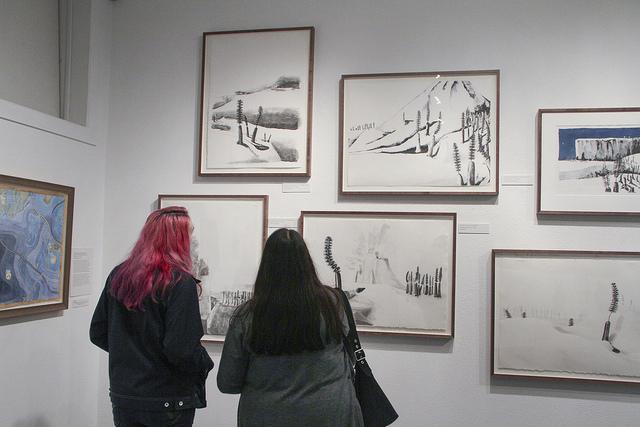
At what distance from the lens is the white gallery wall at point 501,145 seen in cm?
287

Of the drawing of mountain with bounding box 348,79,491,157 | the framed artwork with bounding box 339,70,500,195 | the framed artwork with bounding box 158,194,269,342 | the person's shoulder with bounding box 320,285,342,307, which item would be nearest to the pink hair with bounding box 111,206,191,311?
the person's shoulder with bounding box 320,285,342,307

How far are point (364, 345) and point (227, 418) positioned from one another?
3.08 ft

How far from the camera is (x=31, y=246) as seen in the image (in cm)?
269

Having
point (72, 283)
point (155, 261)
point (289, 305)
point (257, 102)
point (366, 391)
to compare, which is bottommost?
point (366, 391)

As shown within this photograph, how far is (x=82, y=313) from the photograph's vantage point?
315cm

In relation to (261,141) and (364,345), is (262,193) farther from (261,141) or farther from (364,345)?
(364,345)

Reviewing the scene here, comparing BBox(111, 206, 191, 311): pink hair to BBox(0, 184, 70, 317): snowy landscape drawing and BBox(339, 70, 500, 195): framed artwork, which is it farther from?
BBox(339, 70, 500, 195): framed artwork

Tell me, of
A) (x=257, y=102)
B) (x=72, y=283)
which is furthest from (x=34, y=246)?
(x=257, y=102)

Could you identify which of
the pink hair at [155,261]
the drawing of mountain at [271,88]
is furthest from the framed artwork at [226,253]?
the pink hair at [155,261]

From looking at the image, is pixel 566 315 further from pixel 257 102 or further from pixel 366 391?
pixel 257 102

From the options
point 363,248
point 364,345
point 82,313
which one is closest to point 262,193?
point 363,248

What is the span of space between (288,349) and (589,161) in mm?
2043

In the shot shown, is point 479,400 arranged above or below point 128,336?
below

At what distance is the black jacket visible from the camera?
200 centimetres
